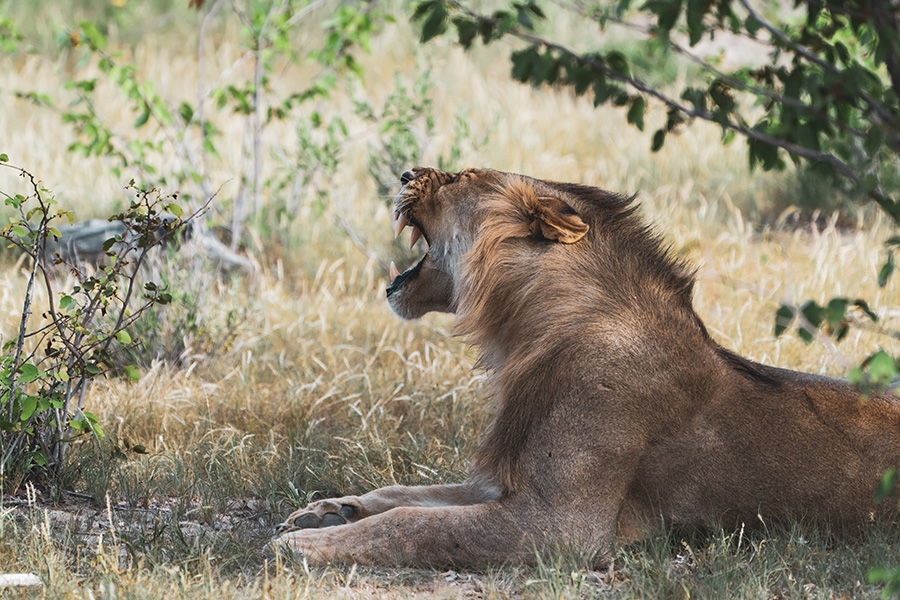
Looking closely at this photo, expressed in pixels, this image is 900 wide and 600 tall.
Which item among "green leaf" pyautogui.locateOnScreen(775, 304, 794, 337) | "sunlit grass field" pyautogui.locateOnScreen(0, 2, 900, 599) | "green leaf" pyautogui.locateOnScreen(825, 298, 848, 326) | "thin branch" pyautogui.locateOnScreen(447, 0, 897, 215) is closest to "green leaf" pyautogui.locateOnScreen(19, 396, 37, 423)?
"sunlit grass field" pyautogui.locateOnScreen(0, 2, 900, 599)

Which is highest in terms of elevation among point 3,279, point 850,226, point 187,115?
point 187,115

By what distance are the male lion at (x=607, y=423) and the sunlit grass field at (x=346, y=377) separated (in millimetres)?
106

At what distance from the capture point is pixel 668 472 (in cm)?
316

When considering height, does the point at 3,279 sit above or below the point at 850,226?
above

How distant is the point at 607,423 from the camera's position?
3.12 m

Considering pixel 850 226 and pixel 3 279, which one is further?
pixel 850 226

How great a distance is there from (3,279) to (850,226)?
6.32 m

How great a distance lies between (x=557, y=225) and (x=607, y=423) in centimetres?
66

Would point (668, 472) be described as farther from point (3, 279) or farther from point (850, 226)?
point (850, 226)

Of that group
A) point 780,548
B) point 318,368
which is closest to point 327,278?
point 318,368

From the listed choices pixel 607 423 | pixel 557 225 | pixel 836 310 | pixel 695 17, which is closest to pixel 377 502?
pixel 607 423

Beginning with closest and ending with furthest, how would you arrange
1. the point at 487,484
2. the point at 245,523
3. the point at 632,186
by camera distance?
the point at 487,484 < the point at 245,523 < the point at 632,186

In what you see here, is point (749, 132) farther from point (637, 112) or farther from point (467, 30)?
point (467, 30)

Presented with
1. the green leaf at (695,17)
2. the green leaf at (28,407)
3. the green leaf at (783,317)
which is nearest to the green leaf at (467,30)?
the green leaf at (695,17)
